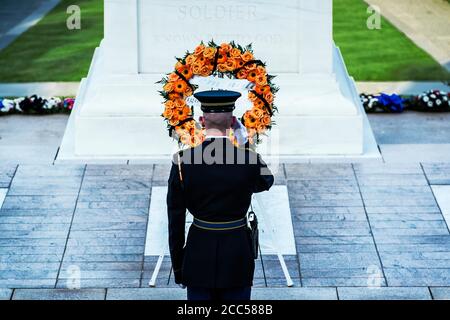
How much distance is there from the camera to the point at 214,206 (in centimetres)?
744

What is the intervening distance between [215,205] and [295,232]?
8.98 feet

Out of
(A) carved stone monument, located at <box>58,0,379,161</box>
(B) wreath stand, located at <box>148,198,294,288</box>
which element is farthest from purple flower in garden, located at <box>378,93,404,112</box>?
(B) wreath stand, located at <box>148,198,294,288</box>

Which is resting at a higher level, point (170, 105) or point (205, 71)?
point (205, 71)

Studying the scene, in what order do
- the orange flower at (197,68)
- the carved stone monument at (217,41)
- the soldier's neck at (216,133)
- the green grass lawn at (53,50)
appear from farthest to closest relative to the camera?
the green grass lawn at (53,50)
the carved stone monument at (217,41)
the orange flower at (197,68)
the soldier's neck at (216,133)

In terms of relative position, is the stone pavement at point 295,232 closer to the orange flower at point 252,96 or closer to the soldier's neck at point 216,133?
the orange flower at point 252,96

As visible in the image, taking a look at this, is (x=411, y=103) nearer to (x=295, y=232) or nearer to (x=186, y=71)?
(x=295, y=232)

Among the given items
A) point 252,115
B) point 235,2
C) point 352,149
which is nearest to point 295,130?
point 352,149

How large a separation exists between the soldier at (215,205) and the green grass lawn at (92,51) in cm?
811

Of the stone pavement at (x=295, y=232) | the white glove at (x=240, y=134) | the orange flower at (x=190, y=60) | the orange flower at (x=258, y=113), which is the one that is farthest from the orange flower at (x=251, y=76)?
the stone pavement at (x=295, y=232)

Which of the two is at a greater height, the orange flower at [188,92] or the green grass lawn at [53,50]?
the orange flower at [188,92]

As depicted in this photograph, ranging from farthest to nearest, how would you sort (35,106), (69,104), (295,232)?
(69,104), (35,106), (295,232)

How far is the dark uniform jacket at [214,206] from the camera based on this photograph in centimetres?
741

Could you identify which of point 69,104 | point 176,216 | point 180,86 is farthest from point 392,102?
point 176,216

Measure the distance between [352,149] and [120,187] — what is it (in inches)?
91.9
